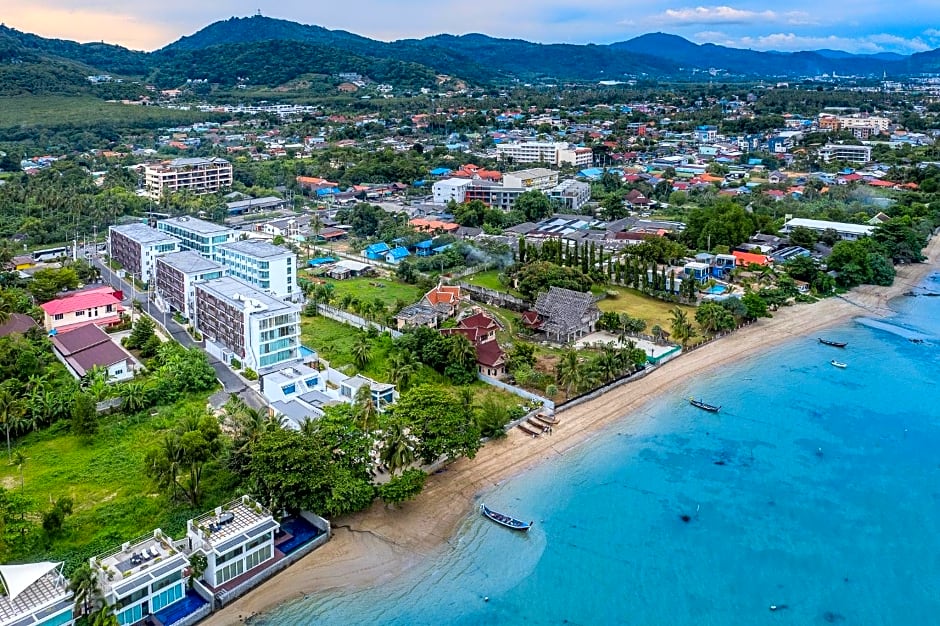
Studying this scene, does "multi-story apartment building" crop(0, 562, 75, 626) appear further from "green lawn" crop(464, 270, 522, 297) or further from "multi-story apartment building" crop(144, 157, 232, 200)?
"multi-story apartment building" crop(144, 157, 232, 200)

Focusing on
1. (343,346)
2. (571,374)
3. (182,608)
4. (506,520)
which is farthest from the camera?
(343,346)

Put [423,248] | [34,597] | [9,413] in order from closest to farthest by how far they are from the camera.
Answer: [34,597] → [9,413] → [423,248]

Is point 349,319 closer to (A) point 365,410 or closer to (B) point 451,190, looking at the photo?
(A) point 365,410

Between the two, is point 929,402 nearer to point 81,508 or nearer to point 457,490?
point 457,490

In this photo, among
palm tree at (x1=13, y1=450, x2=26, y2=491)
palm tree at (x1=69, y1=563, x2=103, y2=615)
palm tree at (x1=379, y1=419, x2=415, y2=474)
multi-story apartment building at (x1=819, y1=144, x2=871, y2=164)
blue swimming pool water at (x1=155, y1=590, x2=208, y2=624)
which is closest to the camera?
palm tree at (x1=69, y1=563, x2=103, y2=615)

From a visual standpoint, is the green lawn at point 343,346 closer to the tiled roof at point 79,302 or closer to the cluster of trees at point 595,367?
the cluster of trees at point 595,367

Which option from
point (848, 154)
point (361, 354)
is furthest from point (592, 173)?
point (361, 354)

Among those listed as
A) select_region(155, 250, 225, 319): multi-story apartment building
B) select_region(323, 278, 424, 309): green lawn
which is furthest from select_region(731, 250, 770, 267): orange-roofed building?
select_region(155, 250, 225, 319): multi-story apartment building
